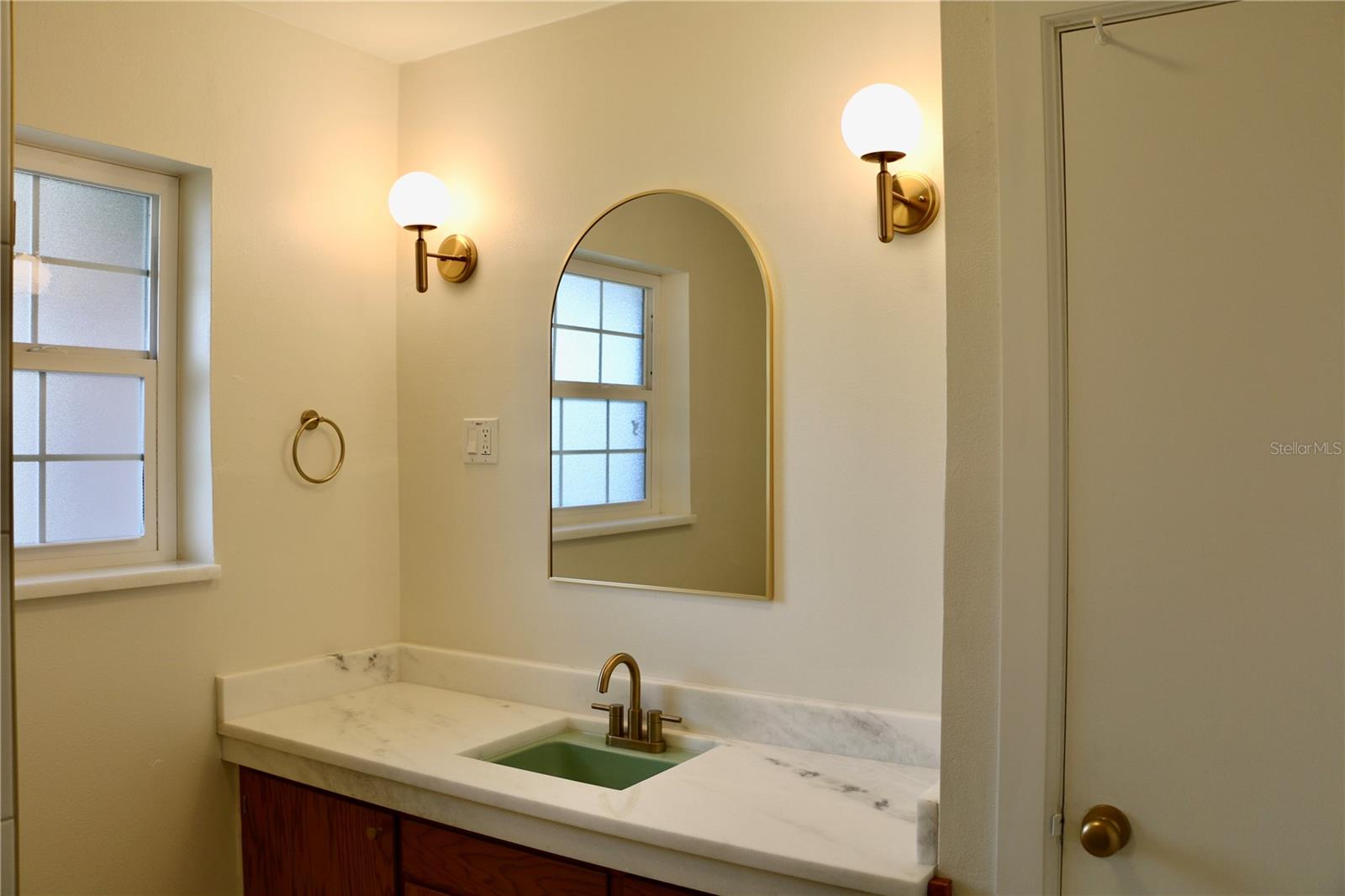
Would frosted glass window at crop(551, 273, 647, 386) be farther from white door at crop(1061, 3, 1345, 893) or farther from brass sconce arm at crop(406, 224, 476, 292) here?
white door at crop(1061, 3, 1345, 893)

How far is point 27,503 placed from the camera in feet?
7.23

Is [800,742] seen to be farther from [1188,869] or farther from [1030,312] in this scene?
[1030,312]

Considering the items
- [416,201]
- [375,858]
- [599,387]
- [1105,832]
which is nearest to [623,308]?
[599,387]

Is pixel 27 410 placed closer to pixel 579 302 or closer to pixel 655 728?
pixel 579 302

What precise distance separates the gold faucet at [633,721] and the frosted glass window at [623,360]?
63 centimetres

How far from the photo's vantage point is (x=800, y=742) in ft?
7.07

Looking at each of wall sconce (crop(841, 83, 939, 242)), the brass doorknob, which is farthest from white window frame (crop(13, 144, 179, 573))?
the brass doorknob

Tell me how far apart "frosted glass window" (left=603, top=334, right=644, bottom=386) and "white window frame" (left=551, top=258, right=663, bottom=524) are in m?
0.01

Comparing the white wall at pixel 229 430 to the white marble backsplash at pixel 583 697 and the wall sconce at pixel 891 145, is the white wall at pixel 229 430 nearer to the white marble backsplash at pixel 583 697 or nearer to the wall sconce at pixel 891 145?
the white marble backsplash at pixel 583 697

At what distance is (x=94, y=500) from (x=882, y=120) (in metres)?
1.85

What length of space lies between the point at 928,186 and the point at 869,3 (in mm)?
400

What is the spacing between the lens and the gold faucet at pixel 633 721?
2240 millimetres

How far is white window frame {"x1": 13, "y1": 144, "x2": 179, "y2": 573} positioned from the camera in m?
2.29

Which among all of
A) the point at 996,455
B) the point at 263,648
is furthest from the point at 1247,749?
the point at 263,648
